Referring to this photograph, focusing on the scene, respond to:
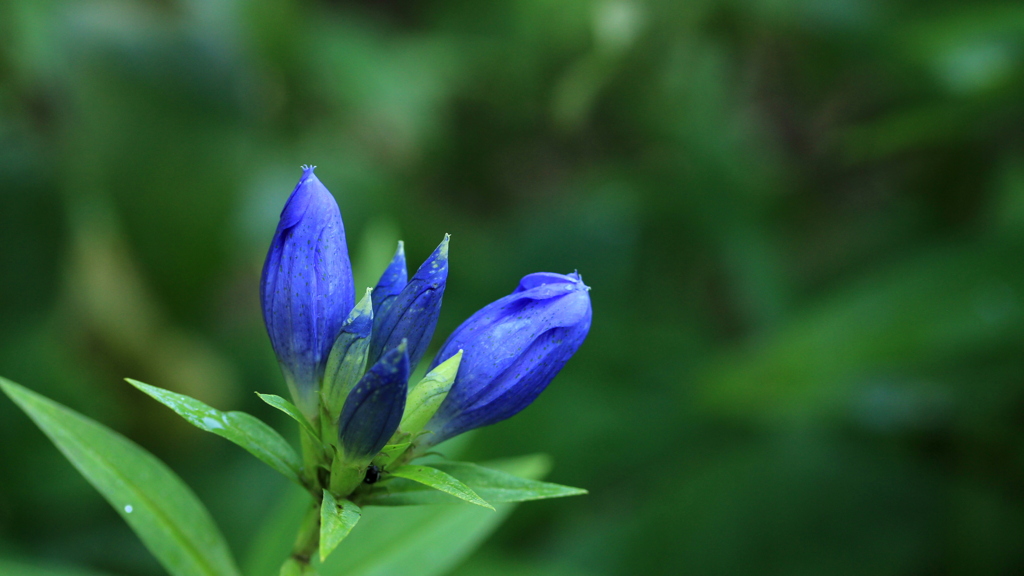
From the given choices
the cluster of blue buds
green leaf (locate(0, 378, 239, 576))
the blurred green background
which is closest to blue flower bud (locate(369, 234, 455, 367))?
the cluster of blue buds

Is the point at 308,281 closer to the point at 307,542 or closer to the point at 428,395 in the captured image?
the point at 428,395

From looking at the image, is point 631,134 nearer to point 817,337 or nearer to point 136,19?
point 817,337

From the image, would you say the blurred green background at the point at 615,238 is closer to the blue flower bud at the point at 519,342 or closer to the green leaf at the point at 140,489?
the green leaf at the point at 140,489

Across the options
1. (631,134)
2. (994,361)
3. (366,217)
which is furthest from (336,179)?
(994,361)

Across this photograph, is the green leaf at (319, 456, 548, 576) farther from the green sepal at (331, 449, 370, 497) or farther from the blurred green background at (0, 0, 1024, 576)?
the blurred green background at (0, 0, 1024, 576)

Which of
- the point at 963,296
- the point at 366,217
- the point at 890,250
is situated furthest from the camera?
the point at 366,217

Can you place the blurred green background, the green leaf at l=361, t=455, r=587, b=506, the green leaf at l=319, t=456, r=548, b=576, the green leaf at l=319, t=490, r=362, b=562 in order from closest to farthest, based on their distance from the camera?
the green leaf at l=319, t=490, r=362, b=562 < the green leaf at l=361, t=455, r=587, b=506 < the green leaf at l=319, t=456, r=548, b=576 < the blurred green background

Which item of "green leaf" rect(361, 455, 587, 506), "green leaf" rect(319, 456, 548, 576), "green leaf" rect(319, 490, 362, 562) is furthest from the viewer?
"green leaf" rect(319, 456, 548, 576)
